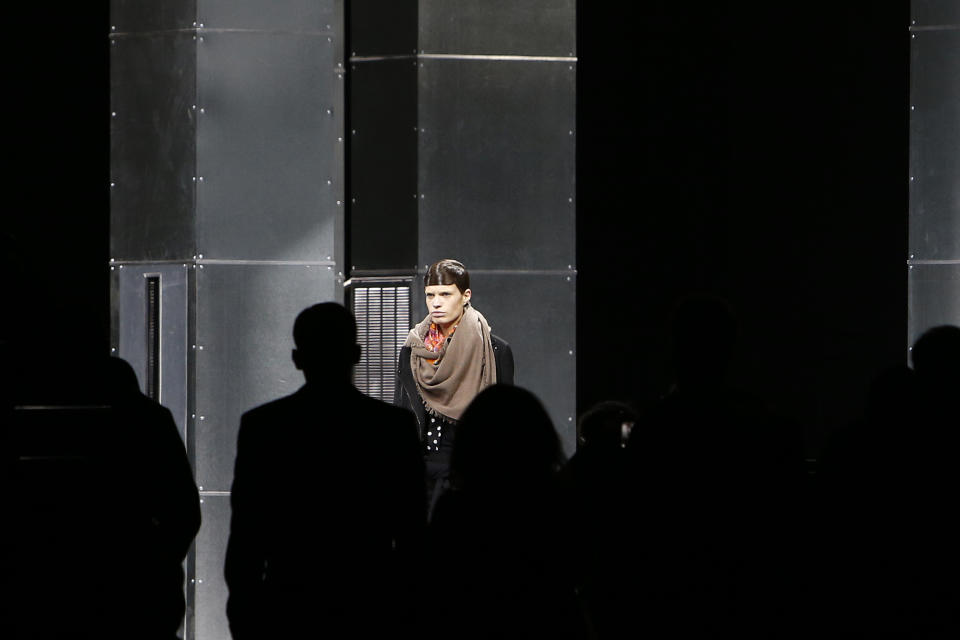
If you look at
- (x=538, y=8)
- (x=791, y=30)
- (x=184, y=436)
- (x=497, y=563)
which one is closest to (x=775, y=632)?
(x=497, y=563)

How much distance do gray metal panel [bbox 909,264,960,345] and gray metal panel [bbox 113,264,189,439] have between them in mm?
3346

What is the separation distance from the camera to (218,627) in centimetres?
687

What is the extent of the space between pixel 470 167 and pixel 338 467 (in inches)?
153

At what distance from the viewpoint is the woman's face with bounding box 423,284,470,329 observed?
21.1 ft

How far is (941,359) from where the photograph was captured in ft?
12.7

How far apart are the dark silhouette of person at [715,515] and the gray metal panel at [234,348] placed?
12.5 feet

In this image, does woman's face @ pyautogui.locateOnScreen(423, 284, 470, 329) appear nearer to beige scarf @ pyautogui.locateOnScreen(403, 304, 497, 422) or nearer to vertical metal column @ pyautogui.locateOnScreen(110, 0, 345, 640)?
beige scarf @ pyautogui.locateOnScreen(403, 304, 497, 422)

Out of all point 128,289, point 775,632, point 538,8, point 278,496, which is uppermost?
point 538,8

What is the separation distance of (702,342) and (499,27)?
428 centimetres

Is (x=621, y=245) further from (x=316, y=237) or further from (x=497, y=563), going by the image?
(x=497, y=563)

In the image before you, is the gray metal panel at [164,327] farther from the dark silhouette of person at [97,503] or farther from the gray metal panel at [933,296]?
the gray metal panel at [933,296]

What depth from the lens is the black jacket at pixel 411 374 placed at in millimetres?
6555

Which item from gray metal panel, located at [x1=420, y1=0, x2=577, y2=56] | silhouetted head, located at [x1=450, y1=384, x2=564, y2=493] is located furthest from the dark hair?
silhouetted head, located at [x1=450, y1=384, x2=564, y2=493]

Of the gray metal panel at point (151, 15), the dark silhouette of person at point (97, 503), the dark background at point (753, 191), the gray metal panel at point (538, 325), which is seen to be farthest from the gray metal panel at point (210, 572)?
the dark background at point (753, 191)
